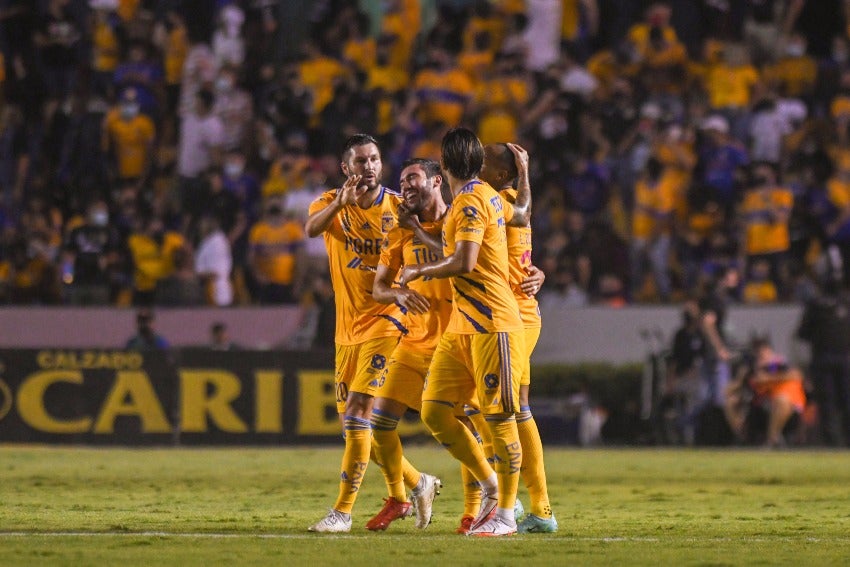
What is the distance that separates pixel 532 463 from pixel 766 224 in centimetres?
1130

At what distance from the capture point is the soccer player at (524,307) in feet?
31.8

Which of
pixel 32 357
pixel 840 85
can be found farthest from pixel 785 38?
pixel 32 357

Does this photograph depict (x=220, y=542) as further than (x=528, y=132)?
No

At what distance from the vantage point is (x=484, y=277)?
30.9 feet

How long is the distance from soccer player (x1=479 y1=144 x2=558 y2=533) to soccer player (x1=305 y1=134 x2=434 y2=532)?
699 millimetres

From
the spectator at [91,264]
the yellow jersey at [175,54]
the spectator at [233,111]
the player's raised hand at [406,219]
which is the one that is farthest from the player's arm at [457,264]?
the yellow jersey at [175,54]

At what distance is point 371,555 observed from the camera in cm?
858

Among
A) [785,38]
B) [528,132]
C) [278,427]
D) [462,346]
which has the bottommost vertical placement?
[278,427]

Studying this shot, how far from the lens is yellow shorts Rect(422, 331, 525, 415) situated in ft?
30.5

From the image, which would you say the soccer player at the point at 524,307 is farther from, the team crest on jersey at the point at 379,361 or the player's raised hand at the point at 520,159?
the team crest on jersey at the point at 379,361

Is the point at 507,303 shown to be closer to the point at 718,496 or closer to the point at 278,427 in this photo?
the point at 718,496

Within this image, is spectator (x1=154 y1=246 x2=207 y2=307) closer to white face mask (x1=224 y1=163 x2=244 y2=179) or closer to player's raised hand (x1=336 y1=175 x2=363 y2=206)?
white face mask (x1=224 y1=163 x2=244 y2=179)

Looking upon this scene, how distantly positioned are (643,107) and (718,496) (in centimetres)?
973

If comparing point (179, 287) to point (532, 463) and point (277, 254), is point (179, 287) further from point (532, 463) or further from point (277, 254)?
point (532, 463)
